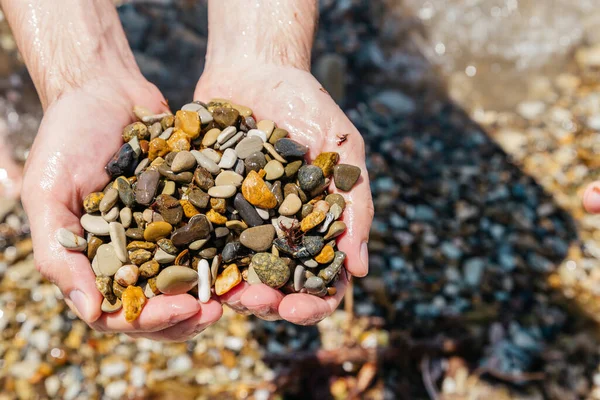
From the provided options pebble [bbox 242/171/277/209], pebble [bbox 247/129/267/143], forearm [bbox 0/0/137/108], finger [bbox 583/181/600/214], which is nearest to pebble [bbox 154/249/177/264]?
pebble [bbox 242/171/277/209]

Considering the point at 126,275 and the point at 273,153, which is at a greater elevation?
the point at 273,153

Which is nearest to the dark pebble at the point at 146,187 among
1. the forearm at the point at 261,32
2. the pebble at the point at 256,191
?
the pebble at the point at 256,191

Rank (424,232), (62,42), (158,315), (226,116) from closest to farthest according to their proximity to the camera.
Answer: (158,315), (226,116), (62,42), (424,232)

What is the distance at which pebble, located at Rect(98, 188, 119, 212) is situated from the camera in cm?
180

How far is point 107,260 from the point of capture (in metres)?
1.74

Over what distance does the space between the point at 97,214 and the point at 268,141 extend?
67 cm

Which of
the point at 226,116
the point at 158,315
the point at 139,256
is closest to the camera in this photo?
the point at 158,315

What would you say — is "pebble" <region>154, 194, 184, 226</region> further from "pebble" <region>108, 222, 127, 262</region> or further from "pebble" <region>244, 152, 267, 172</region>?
"pebble" <region>244, 152, 267, 172</region>

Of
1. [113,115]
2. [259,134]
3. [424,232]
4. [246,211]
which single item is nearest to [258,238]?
[246,211]

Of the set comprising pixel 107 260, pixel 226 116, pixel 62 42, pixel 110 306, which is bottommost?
pixel 110 306

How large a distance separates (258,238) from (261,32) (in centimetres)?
107

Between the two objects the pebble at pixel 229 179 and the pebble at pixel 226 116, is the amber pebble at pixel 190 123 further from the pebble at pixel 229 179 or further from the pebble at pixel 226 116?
the pebble at pixel 229 179

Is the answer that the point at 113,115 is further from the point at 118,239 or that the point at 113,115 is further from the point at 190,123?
the point at 118,239

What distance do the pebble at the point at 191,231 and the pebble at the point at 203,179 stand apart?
13cm
